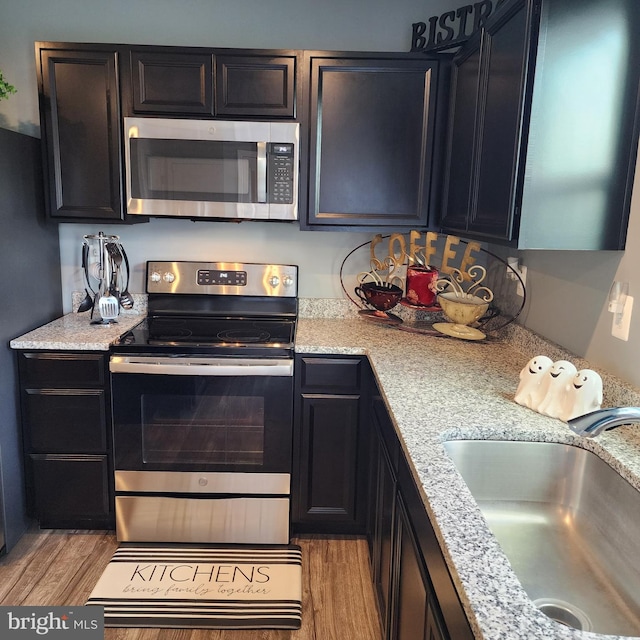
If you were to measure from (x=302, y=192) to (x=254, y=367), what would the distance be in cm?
80

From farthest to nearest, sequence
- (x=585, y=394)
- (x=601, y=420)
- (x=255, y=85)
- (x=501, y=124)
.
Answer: (x=255, y=85)
(x=501, y=124)
(x=585, y=394)
(x=601, y=420)

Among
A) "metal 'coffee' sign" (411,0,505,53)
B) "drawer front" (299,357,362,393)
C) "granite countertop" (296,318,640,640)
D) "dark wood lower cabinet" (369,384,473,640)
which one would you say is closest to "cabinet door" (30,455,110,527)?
"drawer front" (299,357,362,393)

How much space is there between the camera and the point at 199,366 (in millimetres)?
2141

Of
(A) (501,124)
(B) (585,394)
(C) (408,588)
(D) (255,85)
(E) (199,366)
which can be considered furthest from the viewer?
(D) (255,85)

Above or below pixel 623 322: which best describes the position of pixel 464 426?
below

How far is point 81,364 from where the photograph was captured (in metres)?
2.17

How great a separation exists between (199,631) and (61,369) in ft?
3.71

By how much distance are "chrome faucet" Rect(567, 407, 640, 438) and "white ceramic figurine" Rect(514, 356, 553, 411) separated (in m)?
0.53

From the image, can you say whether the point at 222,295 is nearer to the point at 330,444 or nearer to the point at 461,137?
the point at 330,444

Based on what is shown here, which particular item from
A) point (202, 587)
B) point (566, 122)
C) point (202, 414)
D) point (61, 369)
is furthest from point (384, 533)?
point (61, 369)

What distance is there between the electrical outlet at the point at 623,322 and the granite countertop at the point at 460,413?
150 mm

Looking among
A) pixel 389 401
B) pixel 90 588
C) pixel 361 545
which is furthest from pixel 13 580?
pixel 389 401

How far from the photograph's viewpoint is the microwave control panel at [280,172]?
227 cm

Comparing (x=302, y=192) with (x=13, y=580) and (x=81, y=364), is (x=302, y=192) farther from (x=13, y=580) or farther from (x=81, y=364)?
(x=13, y=580)
